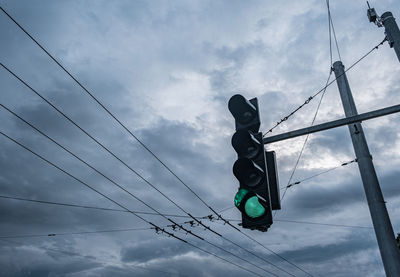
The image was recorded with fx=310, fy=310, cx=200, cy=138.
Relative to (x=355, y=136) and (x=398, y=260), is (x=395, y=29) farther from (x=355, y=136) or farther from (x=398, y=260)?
(x=398, y=260)

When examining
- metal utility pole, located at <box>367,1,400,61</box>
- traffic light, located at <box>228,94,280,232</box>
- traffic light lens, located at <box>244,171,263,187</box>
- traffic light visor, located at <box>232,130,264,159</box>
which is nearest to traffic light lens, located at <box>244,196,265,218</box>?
traffic light, located at <box>228,94,280,232</box>

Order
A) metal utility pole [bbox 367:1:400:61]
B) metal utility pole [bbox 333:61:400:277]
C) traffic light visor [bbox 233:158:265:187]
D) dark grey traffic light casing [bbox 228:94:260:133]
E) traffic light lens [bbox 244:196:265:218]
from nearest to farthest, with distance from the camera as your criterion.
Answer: traffic light lens [bbox 244:196:265:218] → traffic light visor [bbox 233:158:265:187] → dark grey traffic light casing [bbox 228:94:260:133] → metal utility pole [bbox 367:1:400:61] → metal utility pole [bbox 333:61:400:277]

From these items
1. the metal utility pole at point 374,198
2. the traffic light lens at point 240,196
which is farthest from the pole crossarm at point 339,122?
the metal utility pole at point 374,198

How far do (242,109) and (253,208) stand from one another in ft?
3.81

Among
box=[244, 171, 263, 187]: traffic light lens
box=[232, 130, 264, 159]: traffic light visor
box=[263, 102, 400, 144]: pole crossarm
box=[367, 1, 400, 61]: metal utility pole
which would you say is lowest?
box=[244, 171, 263, 187]: traffic light lens

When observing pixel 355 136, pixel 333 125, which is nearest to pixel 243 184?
pixel 333 125

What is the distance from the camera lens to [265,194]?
3.03 metres

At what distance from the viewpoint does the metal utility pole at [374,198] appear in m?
4.97

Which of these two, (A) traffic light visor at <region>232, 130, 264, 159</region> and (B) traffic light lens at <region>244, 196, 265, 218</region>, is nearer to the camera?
(B) traffic light lens at <region>244, 196, 265, 218</region>

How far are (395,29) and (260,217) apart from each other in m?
3.97

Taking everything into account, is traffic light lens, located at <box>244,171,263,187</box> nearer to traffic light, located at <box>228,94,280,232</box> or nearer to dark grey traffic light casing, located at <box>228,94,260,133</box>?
traffic light, located at <box>228,94,280,232</box>

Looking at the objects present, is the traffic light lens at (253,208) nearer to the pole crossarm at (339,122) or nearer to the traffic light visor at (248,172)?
the traffic light visor at (248,172)

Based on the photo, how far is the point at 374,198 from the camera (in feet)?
17.8

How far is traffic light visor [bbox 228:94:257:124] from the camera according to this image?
3484mm
